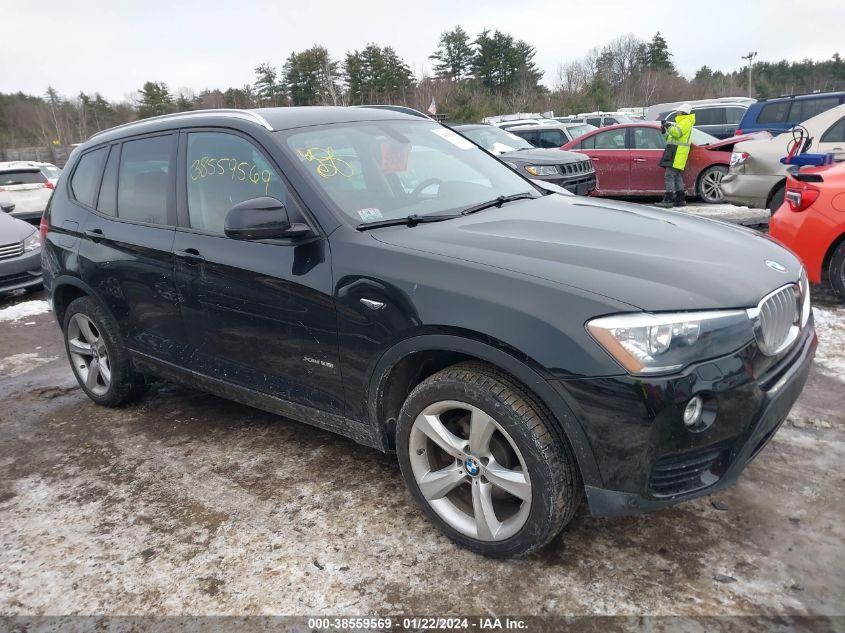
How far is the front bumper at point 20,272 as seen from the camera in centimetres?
793

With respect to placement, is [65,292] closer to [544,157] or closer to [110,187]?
[110,187]

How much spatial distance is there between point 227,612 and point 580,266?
1.83 meters

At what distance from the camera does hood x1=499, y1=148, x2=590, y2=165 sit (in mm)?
9836

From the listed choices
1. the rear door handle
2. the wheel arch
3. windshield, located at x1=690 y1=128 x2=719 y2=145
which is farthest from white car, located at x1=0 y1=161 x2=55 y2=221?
windshield, located at x1=690 y1=128 x2=719 y2=145

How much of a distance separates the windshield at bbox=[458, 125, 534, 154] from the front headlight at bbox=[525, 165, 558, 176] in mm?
1603

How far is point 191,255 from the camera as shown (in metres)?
3.34

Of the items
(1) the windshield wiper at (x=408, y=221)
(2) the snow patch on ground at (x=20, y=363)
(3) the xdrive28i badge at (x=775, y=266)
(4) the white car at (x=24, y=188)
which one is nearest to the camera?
(3) the xdrive28i badge at (x=775, y=266)

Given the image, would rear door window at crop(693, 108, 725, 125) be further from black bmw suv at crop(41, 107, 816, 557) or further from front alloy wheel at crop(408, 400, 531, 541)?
front alloy wheel at crop(408, 400, 531, 541)

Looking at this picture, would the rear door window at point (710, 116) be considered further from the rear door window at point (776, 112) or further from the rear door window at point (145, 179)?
the rear door window at point (145, 179)

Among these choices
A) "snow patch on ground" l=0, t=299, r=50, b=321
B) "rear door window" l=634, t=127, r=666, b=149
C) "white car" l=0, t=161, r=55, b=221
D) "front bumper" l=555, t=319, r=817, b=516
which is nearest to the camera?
"front bumper" l=555, t=319, r=817, b=516

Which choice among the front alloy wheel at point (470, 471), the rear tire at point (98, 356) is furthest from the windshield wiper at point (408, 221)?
the rear tire at point (98, 356)

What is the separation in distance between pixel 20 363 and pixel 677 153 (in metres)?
9.73

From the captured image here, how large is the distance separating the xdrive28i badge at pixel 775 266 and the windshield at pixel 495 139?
8.78 metres

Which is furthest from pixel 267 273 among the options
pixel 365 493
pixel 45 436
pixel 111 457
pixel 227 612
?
pixel 45 436
